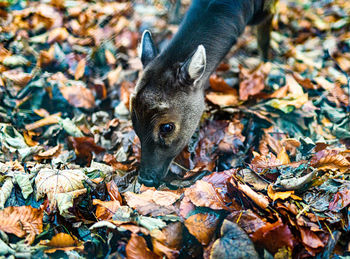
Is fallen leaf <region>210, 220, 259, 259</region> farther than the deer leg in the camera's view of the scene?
No

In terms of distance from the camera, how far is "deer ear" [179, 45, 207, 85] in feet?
8.50

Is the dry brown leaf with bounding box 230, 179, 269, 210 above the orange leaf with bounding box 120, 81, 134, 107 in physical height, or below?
above

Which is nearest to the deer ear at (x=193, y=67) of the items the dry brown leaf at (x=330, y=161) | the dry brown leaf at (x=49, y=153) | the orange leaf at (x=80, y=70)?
the dry brown leaf at (x=330, y=161)

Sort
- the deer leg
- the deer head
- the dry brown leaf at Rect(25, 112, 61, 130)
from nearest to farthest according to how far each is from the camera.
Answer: the deer head → the dry brown leaf at Rect(25, 112, 61, 130) → the deer leg

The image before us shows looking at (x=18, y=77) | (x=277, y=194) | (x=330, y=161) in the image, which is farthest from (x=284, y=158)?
(x=18, y=77)

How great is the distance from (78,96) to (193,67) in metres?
1.55

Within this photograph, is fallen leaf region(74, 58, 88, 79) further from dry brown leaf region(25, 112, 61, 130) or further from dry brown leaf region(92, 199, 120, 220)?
dry brown leaf region(92, 199, 120, 220)

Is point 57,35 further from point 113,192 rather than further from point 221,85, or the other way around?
point 113,192

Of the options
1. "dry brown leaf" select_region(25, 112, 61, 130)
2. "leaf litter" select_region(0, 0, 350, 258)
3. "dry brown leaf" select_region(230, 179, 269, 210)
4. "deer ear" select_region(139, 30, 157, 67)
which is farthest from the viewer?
"dry brown leaf" select_region(25, 112, 61, 130)

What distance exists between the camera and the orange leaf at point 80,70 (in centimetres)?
393

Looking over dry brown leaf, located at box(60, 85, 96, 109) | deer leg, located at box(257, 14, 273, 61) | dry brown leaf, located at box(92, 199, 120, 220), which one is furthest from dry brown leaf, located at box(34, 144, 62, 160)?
deer leg, located at box(257, 14, 273, 61)

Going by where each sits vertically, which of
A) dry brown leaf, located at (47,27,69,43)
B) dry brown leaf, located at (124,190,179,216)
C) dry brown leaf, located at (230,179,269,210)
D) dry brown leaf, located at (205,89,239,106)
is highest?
dry brown leaf, located at (47,27,69,43)

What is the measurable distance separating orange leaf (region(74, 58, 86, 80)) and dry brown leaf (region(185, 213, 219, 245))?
2647mm

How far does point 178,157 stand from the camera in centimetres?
303
